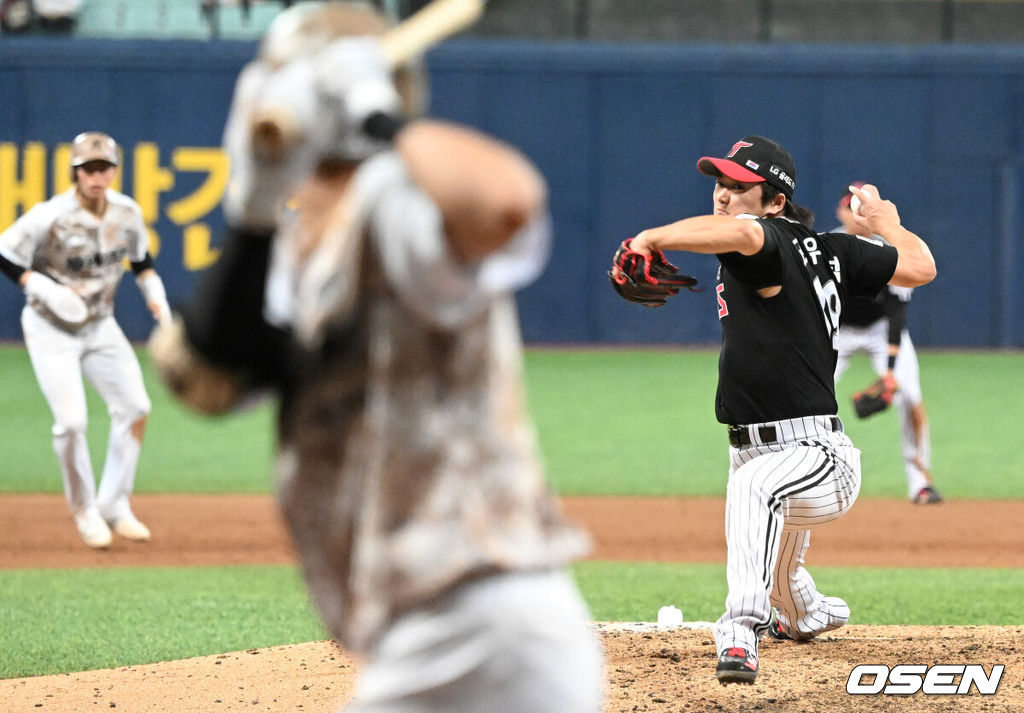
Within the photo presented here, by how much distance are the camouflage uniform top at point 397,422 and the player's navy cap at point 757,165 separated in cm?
350

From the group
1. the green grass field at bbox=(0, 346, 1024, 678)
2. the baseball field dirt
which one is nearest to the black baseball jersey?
the baseball field dirt

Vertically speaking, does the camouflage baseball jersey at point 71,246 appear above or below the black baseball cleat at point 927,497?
above

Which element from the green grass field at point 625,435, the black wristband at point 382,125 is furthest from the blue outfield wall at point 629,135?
the black wristband at point 382,125

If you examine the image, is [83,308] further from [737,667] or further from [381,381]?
[381,381]

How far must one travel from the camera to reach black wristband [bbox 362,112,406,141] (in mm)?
2283

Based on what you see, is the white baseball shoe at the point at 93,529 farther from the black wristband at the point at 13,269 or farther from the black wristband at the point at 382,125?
the black wristband at the point at 382,125

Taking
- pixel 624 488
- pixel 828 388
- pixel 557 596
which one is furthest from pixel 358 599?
pixel 624 488

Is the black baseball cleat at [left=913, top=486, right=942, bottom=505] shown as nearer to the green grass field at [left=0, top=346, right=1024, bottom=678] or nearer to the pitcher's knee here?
the green grass field at [left=0, top=346, right=1024, bottom=678]

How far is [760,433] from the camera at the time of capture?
559cm

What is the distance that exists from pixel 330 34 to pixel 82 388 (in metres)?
7.29

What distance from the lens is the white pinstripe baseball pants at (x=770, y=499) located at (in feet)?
17.6

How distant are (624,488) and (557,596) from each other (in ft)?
31.2

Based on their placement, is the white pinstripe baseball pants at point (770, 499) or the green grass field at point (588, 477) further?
the green grass field at point (588, 477)

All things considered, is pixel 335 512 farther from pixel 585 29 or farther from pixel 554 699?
pixel 585 29
